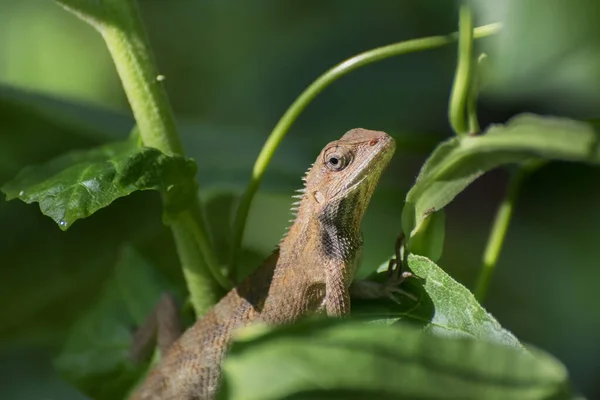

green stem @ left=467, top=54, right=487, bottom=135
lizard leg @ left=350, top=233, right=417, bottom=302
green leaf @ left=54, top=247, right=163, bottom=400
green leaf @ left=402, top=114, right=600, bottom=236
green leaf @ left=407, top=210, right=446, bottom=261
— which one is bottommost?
green leaf @ left=54, top=247, right=163, bottom=400

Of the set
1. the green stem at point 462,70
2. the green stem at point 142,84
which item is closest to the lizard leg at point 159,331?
the green stem at point 142,84

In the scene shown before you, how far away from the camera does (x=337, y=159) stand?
12.3 feet

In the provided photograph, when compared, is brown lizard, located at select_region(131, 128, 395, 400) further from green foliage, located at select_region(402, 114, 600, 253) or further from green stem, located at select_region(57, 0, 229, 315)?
green foliage, located at select_region(402, 114, 600, 253)

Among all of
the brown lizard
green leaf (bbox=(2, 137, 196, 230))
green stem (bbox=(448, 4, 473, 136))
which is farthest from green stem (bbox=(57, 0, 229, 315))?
green stem (bbox=(448, 4, 473, 136))

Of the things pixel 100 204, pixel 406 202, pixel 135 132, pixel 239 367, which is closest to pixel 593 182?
pixel 406 202

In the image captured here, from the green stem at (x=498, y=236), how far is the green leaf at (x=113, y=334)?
1703 mm

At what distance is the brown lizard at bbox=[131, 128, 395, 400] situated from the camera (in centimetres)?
356

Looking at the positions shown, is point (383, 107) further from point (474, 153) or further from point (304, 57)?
point (474, 153)

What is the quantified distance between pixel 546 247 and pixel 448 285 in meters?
3.21

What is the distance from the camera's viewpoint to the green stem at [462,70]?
2.70 m

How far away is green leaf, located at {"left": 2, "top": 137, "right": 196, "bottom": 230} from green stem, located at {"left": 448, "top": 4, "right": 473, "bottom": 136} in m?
0.98

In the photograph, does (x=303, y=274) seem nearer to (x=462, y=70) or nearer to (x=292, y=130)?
(x=462, y=70)

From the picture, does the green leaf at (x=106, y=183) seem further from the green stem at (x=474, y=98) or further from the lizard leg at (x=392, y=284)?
the green stem at (x=474, y=98)

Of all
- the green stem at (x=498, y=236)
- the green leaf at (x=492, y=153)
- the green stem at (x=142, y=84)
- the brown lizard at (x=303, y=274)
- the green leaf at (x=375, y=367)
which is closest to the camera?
the green leaf at (x=375, y=367)
